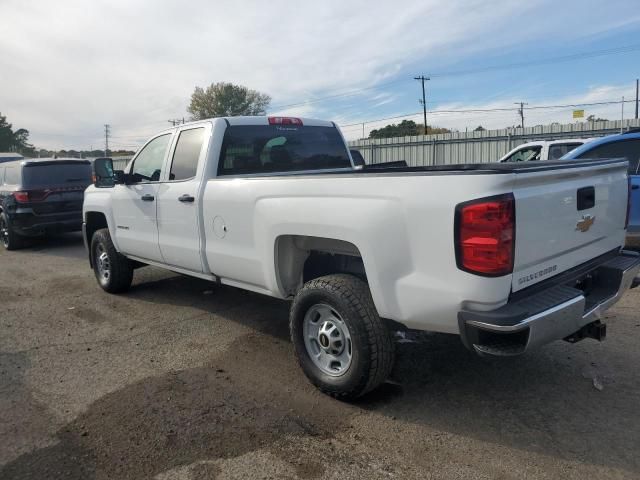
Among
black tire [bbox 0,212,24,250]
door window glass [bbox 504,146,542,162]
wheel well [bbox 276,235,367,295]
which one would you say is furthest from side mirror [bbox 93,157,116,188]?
Answer: door window glass [bbox 504,146,542,162]

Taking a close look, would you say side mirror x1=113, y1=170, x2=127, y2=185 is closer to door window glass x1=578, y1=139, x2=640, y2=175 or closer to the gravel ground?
the gravel ground

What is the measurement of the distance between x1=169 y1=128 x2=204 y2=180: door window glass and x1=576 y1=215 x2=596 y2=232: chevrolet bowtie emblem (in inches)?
124

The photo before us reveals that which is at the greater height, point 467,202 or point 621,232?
point 467,202

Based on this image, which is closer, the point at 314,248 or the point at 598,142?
the point at 314,248

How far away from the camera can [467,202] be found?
2645mm

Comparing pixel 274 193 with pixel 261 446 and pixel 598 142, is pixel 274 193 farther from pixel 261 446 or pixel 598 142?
pixel 598 142

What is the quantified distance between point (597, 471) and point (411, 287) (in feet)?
4.40

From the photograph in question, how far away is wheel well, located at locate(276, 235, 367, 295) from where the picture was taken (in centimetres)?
364

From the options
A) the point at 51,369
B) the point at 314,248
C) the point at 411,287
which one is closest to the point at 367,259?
the point at 411,287

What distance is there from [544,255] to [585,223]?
1.83ft

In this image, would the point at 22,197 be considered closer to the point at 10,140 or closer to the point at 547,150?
the point at 547,150

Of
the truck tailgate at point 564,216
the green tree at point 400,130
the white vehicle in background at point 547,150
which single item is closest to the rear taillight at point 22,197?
the white vehicle in background at point 547,150

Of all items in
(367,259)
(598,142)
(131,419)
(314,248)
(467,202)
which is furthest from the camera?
(598,142)

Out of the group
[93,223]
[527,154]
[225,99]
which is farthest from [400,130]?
[93,223]
